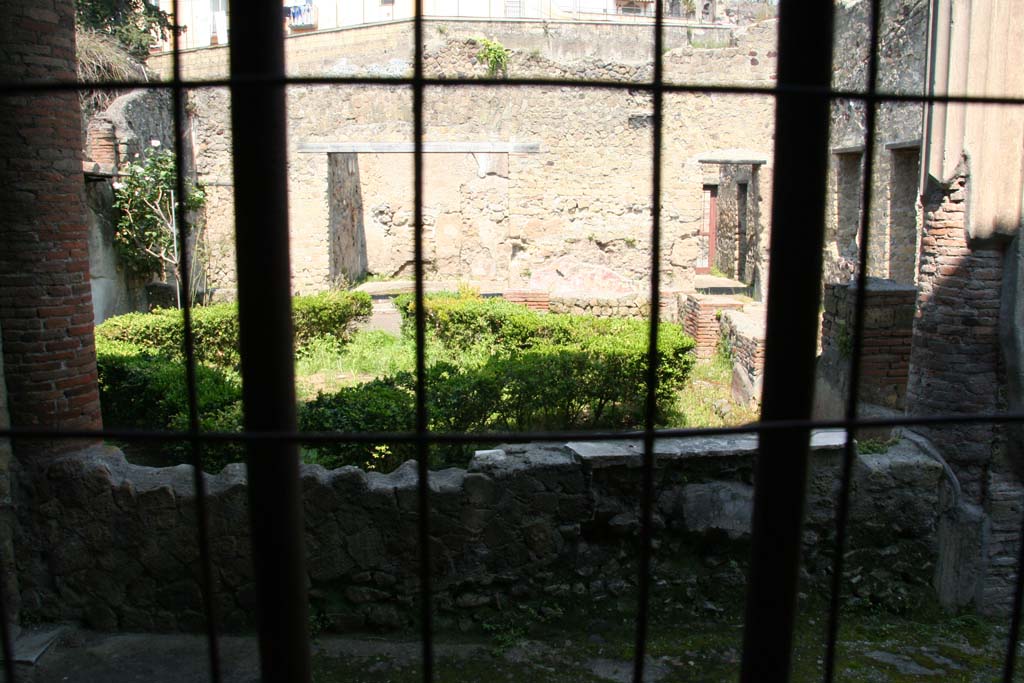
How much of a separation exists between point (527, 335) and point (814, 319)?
8.60m

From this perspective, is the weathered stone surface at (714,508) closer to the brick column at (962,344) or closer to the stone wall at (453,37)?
the brick column at (962,344)

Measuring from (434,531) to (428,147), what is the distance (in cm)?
1030

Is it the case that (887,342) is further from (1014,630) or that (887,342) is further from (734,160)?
(734,160)

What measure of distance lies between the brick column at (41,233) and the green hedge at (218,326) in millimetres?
3037

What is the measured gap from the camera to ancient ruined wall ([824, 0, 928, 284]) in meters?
10.6

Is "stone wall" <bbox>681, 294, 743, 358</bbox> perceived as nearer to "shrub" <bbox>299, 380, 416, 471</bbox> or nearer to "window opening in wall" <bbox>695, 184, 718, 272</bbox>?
"shrub" <bbox>299, 380, 416, 471</bbox>

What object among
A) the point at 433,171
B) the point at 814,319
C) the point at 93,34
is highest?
the point at 93,34

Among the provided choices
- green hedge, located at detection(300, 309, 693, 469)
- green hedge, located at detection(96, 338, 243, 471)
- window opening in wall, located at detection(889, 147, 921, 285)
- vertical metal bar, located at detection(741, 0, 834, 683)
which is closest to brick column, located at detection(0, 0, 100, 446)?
green hedge, located at detection(96, 338, 243, 471)

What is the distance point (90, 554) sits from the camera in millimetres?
4449

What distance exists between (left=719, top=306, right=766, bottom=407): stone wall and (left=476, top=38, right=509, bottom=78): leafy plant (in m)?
6.57

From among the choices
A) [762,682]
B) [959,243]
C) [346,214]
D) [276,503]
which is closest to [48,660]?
[276,503]

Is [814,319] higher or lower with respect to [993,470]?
higher

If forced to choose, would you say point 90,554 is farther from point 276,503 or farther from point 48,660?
point 276,503

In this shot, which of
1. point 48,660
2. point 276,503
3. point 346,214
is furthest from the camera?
point 346,214
